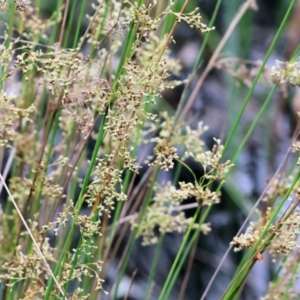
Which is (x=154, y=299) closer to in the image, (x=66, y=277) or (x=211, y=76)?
(x=211, y=76)

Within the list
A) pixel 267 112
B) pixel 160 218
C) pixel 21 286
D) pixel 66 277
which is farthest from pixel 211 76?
pixel 66 277

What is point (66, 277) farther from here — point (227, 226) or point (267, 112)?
point (267, 112)

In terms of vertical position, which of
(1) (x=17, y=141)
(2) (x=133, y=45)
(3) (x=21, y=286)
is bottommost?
(3) (x=21, y=286)

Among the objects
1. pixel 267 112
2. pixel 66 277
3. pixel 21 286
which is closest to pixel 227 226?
pixel 267 112

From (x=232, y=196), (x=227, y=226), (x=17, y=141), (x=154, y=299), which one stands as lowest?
(x=154, y=299)

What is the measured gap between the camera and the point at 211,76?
2703 mm

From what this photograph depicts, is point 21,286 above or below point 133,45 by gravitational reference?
below

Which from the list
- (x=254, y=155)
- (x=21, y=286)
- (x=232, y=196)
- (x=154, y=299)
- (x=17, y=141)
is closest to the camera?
(x=21, y=286)

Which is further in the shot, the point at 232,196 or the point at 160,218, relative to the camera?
the point at 232,196

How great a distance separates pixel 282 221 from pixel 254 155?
1928mm

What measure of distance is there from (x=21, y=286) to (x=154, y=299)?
108 centimetres

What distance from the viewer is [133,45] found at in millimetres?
583

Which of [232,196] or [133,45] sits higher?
[133,45]

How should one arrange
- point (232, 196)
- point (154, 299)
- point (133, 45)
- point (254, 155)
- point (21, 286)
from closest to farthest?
1. point (133, 45)
2. point (21, 286)
3. point (154, 299)
4. point (232, 196)
5. point (254, 155)
